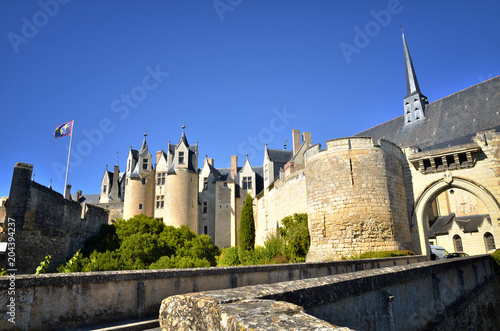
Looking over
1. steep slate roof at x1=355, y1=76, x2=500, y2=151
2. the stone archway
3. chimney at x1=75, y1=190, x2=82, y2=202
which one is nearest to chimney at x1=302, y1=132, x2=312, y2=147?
steep slate roof at x1=355, y1=76, x2=500, y2=151

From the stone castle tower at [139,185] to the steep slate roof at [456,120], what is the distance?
24.6 metres

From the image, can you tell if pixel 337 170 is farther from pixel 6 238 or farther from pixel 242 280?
pixel 6 238

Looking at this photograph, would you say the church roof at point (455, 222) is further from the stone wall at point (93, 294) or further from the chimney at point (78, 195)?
the chimney at point (78, 195)

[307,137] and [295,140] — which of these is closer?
[307,137]

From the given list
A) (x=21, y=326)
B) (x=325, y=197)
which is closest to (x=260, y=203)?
(x=325, y=197)

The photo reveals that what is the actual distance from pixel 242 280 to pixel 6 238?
1129 cm

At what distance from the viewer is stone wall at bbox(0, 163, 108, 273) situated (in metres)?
13.2

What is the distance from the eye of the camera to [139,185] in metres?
34.3

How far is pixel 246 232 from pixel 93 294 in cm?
2700

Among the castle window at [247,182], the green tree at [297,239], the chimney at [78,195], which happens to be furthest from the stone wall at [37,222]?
the chimney at [78,195]

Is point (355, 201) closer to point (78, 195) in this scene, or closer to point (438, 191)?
point (438, 191)

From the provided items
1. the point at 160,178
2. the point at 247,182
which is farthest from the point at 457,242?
the point at 160,178

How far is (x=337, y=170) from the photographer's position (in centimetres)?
1688

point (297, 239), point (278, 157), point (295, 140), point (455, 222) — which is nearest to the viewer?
point (297, 239)
